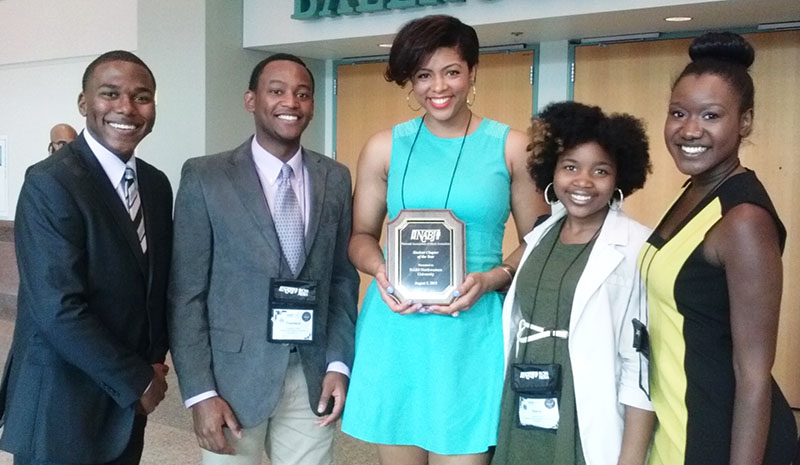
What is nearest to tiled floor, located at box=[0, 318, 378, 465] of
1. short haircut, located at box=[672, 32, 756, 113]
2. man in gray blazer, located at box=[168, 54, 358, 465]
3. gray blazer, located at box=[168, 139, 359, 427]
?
man in gray blazer, located at box=[168, 54, 358, 465]

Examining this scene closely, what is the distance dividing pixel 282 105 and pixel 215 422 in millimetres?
874

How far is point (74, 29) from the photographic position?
25.4 feet

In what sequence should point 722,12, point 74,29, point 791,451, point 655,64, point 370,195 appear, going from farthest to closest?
point 74,29 < point 655,64 < point 722,12 < point 370,195 < point 791,451

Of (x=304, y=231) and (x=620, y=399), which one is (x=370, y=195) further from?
(x=620, y=399)

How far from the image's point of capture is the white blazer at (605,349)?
1.82m

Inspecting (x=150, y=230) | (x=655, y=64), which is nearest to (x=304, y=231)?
(x=150, y=230)

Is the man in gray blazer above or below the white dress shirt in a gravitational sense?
below

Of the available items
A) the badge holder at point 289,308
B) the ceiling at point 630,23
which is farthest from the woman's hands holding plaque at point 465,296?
the ceiling at point 630,23

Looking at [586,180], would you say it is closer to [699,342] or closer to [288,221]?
[699,342]

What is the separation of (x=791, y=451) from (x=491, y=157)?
984 mm

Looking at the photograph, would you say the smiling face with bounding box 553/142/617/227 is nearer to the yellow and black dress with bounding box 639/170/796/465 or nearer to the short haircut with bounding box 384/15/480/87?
the yellow and black dress with bounding box 639/170/796/465

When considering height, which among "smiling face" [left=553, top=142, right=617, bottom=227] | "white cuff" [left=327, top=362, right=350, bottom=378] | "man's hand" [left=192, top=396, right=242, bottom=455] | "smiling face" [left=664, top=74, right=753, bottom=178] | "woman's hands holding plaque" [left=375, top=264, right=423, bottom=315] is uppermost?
"smiling face" [left=664, top=74, right=753, bottom=178]

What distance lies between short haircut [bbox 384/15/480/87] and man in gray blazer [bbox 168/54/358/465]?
31cm

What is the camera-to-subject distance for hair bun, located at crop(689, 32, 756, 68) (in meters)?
1.70
